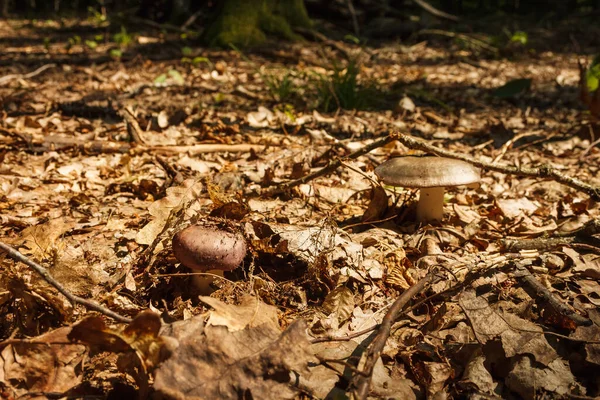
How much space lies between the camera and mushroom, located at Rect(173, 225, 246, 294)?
77.5 inches

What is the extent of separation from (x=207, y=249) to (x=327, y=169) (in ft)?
3.73

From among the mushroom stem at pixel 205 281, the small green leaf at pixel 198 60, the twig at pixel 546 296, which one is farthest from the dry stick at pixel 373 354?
the small green leaf at pixel 198 60

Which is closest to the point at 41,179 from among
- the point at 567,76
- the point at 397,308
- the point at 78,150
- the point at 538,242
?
the point at 78,150

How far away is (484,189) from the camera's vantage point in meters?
3.54

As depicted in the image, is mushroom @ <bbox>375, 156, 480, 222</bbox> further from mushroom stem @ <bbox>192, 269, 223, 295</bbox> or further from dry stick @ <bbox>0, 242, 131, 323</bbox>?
dry stick @ <bbox>0, 242, 131, 323</bbox>

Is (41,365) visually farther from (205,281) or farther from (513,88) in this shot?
(513,88)

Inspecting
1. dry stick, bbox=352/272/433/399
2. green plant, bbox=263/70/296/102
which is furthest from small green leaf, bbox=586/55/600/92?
dry stick, bbox=352/272/433/399

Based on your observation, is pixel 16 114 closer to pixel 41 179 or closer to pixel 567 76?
pixel 41 179

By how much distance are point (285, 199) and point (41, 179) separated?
179 cm

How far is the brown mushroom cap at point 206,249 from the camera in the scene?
6.45 ft

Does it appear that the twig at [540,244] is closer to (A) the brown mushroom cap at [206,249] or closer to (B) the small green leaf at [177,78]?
(A) the brown mushroom cap at [206,249]

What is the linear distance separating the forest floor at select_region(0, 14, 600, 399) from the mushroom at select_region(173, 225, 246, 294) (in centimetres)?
4

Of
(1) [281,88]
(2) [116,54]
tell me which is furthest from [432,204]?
(2) [116,54]

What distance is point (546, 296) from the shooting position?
198 cm
